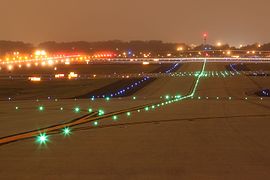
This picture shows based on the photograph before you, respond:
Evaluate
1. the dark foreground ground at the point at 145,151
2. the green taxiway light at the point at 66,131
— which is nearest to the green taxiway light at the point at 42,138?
the dark foreground ground at the point at 145,151

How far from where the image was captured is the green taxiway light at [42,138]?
670 inches

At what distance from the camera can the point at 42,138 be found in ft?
59.0

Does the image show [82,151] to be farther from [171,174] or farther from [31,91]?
[31,91]

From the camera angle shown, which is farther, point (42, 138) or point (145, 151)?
point (42, 138)

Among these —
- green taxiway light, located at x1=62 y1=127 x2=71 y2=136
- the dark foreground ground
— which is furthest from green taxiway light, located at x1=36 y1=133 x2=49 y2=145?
green taxiway light, located at x1=62 y1=127 x2=71 y2=136

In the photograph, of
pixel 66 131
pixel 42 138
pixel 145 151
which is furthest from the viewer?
pixel 66 131

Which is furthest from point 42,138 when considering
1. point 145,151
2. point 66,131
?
point 145,151

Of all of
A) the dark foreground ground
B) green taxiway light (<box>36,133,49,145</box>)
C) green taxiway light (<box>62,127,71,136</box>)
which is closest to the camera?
the dark foreground ground

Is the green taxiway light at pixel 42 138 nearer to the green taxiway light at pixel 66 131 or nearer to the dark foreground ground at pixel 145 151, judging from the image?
the dark foreground ground at pixel 145 151

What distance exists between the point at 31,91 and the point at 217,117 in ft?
121

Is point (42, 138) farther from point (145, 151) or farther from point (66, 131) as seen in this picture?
point (145, 151)

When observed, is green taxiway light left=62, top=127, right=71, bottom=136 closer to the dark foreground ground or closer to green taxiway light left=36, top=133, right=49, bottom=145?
the dark foreground ground

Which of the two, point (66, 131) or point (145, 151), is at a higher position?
point (145, 151)

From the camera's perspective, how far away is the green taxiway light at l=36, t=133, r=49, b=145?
1703 centimetres
